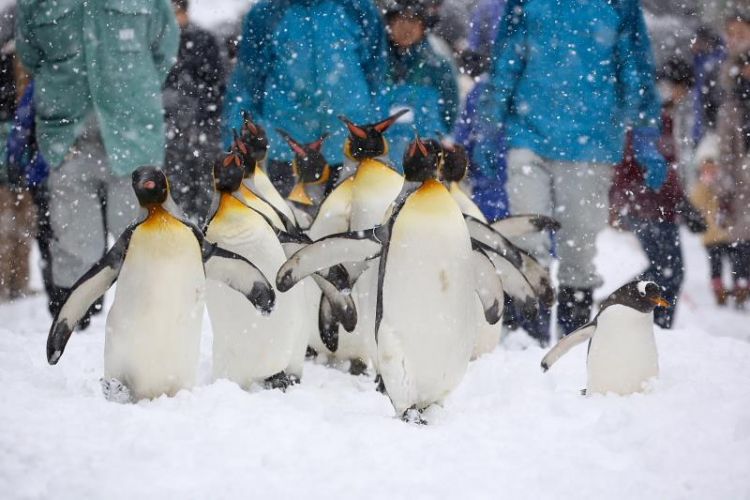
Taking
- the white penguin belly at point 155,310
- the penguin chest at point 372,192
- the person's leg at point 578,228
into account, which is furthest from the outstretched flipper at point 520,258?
the person's leg at point 578,228

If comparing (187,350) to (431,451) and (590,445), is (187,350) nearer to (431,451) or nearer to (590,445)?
(431,451)

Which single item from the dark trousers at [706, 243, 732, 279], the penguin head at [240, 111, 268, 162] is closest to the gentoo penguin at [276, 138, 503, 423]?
the penguin head at [240, 111, 268, 162]

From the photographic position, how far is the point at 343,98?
4.02 metres

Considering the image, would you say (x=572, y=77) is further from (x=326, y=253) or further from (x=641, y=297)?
(x=326, y=253)

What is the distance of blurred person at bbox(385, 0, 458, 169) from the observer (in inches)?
161

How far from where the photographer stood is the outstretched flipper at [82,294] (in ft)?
8.46

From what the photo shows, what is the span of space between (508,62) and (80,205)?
186cm

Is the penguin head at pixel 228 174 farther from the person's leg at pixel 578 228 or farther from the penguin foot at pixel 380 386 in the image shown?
the person's leg at pixel 578 228

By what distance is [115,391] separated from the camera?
2580 millimetres

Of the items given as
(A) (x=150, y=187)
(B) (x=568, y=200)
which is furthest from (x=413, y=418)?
(B) (x=568, y=200)

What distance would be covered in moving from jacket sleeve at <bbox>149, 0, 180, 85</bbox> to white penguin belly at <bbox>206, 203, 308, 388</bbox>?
165cm

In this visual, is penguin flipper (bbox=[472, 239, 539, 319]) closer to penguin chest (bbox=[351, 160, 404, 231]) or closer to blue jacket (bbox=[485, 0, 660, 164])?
penguin chest (bbox=[351, 160, 404, 231])

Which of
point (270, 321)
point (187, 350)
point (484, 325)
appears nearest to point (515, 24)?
point (484, 325)

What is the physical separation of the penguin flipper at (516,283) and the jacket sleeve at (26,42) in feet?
7.57
